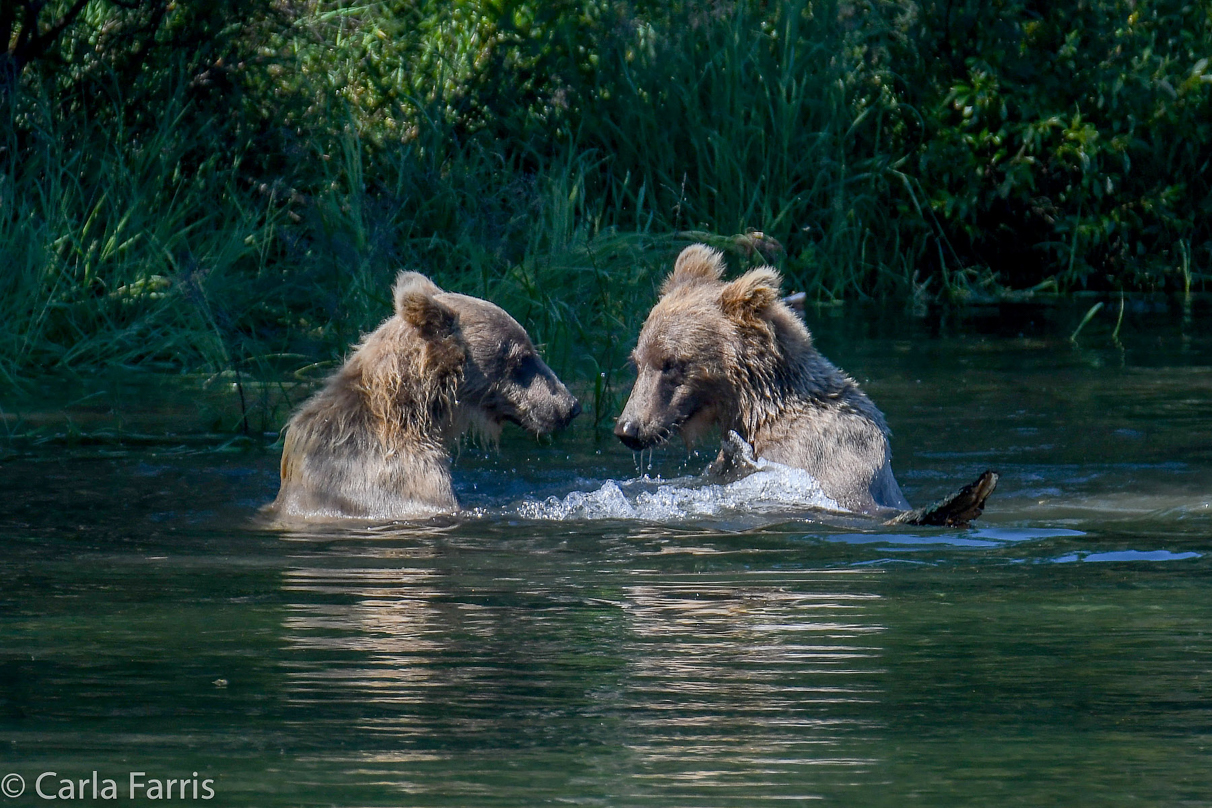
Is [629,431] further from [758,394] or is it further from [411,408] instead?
[411,408]

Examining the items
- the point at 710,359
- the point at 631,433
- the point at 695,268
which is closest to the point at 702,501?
the point at 631,433

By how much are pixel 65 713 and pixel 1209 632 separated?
10.3 ft

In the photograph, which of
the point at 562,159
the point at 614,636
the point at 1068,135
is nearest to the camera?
the point at 614,636

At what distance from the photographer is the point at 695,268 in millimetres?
9133

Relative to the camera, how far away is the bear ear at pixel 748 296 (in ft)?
28.1

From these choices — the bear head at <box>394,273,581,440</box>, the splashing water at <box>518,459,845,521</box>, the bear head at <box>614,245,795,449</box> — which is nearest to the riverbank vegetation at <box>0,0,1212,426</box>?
the bear head at <box>394,273,581,440</box>

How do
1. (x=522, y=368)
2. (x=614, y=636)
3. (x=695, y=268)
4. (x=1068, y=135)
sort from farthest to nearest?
(x=1068, y=135)
(x=695, y=268)
(x=522, y=368)
(x=614, y=636)

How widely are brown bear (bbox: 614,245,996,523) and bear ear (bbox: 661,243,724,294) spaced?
24 centimetres

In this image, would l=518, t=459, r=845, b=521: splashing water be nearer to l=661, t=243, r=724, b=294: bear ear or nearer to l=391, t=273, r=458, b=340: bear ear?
l=391, t=273, r=458, b=340: bear ear

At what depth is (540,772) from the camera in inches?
155

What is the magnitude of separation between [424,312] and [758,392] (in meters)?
1.51

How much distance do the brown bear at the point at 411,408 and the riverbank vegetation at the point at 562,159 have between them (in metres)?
2.56

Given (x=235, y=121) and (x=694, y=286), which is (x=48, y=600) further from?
(x=235, y=121)

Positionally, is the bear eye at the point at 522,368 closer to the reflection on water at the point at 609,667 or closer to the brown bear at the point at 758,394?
the brown bear at the point at 758,394
